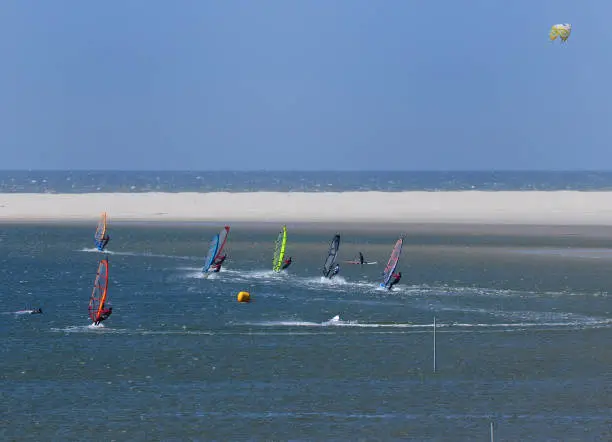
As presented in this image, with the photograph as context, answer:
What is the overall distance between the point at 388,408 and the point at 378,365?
334 centimetres

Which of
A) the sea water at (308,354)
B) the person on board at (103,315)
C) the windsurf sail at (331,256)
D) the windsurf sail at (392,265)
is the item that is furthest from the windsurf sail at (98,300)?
the windsurf sail at (331,256)

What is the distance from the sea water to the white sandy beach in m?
29.5

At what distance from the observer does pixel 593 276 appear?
1437 inches

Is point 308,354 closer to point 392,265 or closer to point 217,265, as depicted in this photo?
point 392,265

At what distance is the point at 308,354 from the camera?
22188 millimetres

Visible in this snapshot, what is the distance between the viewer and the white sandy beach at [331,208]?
230 feet

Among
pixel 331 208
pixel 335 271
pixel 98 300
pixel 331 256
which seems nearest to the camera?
pixel 98 300

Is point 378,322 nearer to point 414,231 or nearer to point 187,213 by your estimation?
point 414,231

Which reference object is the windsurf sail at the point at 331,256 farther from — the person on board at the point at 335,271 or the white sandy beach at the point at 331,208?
the white sandy beach at the point at 331,208

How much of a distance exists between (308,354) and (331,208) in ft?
191

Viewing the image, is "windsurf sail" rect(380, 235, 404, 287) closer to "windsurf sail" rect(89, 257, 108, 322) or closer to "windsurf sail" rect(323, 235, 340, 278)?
"windsurf sail" rect(323, 235, 340, 278)

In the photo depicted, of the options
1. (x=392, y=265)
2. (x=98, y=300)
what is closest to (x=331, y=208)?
(x=392, y=265)

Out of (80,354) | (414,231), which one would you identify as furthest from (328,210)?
(80,354)

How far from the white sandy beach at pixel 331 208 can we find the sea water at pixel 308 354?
2949cm
